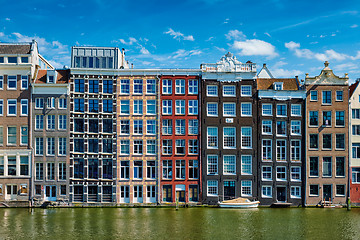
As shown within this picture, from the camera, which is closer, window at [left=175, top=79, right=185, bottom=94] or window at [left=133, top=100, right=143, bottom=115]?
window at [left=133, top=100, right=143, bottom=115]

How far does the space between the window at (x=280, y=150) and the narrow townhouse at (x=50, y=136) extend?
32.8 m

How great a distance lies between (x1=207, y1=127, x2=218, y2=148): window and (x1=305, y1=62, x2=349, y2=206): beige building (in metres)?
14.3

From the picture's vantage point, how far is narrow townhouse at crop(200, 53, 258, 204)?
2306 inches

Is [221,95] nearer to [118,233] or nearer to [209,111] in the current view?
[209,111]

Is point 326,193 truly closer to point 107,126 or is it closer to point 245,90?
point 245,90

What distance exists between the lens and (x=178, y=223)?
143ft

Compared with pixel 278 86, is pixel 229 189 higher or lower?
lower

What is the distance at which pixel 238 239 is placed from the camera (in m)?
36.5

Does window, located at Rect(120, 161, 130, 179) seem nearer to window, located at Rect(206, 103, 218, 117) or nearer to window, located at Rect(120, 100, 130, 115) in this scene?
window, located at Rect(120, 100, 130, 115)

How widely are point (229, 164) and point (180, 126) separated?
Answer: 9.72 metres

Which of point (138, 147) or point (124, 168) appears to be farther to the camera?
point (138, 147)

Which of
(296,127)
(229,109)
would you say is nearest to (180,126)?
(229,109)

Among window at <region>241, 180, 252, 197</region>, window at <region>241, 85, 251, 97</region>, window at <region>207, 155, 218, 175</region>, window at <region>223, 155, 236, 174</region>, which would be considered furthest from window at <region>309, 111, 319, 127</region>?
window at <region>207, 155, 218, 175</region>

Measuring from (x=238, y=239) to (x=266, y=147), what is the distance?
25.3m
